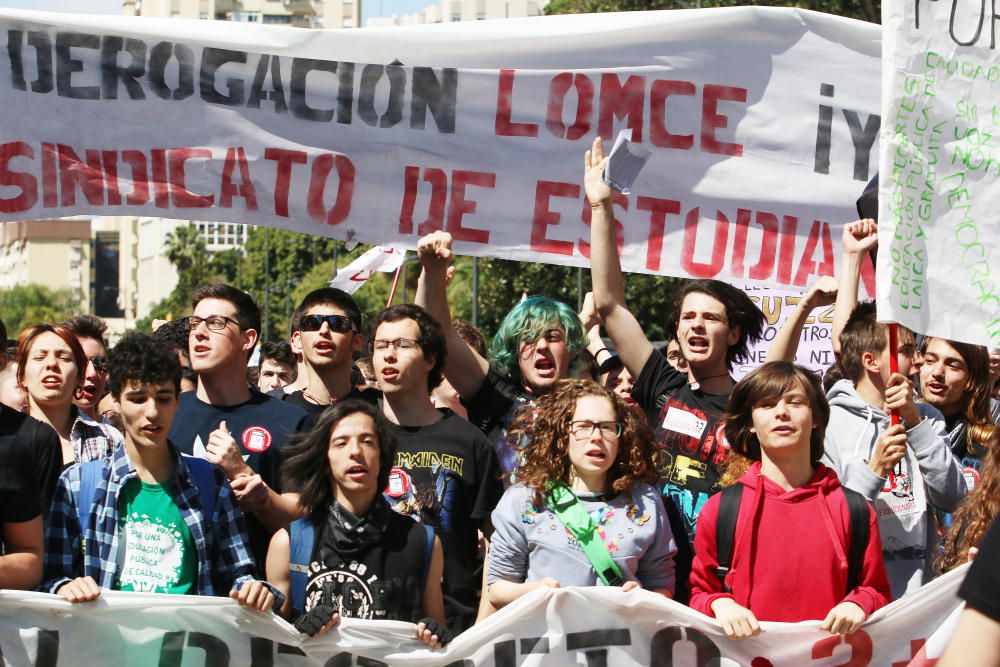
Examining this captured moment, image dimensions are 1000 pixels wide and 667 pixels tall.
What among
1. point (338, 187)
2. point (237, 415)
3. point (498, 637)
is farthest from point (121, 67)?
point (498, 637)

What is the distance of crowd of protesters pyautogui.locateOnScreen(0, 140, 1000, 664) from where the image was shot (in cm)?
443

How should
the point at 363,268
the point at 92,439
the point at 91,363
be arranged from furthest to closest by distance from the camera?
the point at 363,268 → the point at 91,363 → the point at 92,439

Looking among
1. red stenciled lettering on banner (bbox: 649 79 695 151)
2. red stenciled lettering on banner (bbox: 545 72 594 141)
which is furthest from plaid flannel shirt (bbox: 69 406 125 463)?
red stenciled lettering on banner (bbox: 649 79 695 151)

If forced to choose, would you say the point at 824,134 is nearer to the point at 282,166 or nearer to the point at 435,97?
the point at 435,97

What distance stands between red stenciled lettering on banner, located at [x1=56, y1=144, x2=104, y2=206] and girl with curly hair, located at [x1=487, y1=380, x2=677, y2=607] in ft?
7.48

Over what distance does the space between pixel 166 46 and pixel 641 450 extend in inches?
108

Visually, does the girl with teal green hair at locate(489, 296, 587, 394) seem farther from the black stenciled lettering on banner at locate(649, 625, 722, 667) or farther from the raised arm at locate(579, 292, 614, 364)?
the black stenciled lettering on banner at locate(649, 625, 722, 667)

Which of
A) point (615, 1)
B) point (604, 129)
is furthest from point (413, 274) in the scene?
point (604, 129)

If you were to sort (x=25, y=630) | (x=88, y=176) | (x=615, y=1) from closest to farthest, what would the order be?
(x=25, y=630) → (x=88, y=176) → (x=615, y=1)

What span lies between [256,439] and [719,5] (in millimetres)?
21720

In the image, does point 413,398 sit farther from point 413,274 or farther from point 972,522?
point 413,274

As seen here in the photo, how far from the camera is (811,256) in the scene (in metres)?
6.30

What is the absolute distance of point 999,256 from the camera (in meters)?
4.57

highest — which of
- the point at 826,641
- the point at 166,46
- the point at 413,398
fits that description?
the point at 166,46
